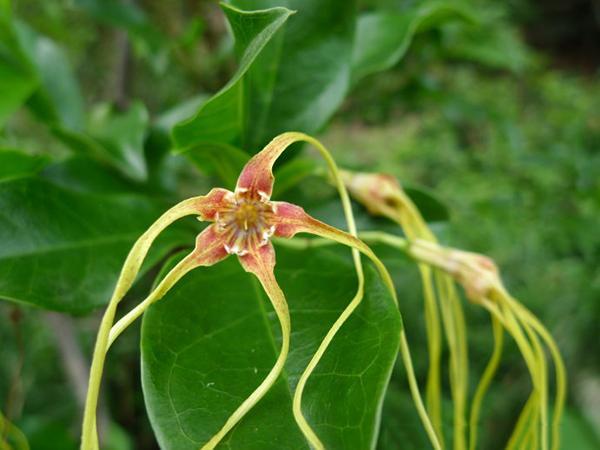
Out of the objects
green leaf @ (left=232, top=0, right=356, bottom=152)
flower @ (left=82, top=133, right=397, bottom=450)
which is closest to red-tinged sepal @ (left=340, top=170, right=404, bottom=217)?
green leaf @ (left=232, top=0, right=356, bottom=152)

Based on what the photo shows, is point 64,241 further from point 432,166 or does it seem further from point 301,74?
point 432,166

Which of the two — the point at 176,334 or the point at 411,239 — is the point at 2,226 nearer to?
the point at 176,334

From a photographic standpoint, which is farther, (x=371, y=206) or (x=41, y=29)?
(x=41, y=29)

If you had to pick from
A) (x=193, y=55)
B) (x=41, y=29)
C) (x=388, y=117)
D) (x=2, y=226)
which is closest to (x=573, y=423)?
(x=388, y=117)

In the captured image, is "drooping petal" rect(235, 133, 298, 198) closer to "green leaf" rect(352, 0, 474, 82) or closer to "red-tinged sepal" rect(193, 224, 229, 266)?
"red-tinged sepal" rect(193, 224, 229, 266)

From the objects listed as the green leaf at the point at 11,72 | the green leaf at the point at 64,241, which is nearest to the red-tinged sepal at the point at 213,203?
the green leaf at the point at 64,241

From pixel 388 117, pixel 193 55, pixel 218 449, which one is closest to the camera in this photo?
pixel 218 449
